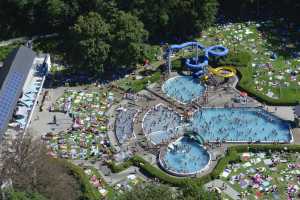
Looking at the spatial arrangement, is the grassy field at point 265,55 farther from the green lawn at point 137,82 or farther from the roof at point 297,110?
the green lawn at point 137,82

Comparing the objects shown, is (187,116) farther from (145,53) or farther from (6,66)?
(6,66)

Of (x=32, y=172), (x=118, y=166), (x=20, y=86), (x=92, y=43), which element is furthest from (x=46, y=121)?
(x=32, y=172)

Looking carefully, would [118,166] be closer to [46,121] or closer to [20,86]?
[46,121]

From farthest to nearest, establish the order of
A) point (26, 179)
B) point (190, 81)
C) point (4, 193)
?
point (190, 81), point (26, 179), point (4, 193)

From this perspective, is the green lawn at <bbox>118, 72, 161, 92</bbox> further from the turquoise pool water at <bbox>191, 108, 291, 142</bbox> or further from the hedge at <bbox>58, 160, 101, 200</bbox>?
the hedge at <bbox>58, 160, 101, 200</bbox>

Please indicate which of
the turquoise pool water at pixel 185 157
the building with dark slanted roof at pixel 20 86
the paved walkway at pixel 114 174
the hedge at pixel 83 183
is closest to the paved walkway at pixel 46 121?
the building with dark slanted roof at pixel 20 86

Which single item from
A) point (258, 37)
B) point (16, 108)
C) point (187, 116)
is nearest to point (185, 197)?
point (187, 116)
